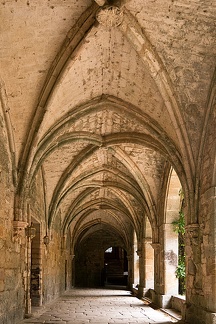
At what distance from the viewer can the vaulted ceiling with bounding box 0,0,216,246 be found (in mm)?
5426

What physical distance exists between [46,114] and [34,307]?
15.4 ft

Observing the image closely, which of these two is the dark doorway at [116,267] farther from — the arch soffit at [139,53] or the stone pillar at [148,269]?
the arch soffit at [139,53]

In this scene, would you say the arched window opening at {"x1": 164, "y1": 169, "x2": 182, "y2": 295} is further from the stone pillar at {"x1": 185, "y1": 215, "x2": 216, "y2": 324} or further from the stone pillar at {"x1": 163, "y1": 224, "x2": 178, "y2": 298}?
the stone pillar at {"x1": 185, "y1": 215, "x2": 216, "y2": 324}

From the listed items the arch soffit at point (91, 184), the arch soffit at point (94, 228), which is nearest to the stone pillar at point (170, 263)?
the arch soffit at point (91, 184)

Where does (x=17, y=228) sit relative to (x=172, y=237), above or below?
above

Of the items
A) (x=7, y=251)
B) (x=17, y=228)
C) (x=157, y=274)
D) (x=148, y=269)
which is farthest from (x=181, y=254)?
(x=7, y=251)

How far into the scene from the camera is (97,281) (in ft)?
76.3

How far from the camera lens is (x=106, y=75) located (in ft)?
23.5

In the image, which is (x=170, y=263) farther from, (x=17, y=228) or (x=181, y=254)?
(x=17, y=228)

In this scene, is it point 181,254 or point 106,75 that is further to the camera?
point 181,254

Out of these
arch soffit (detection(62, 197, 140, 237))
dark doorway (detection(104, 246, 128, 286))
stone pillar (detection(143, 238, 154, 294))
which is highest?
arch soffit (detection(62, 197, 140, 237))

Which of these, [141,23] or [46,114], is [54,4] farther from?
[46,114]

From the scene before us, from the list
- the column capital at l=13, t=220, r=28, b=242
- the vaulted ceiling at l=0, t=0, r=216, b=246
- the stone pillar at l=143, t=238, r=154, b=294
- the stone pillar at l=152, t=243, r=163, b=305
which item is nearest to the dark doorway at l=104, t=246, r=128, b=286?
the stone pillar at l=143, t=238, r=154, b=294

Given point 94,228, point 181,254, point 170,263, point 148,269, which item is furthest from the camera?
point 94,228
